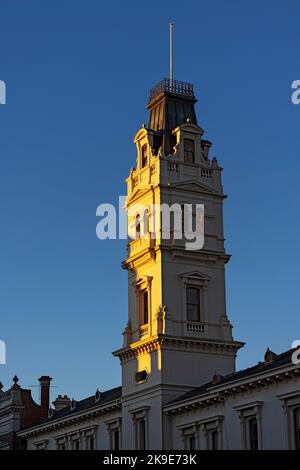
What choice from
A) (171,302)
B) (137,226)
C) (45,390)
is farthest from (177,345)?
(45,390)

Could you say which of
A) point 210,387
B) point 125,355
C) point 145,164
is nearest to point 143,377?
point 125,355

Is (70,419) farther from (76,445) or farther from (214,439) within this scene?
(214,439)

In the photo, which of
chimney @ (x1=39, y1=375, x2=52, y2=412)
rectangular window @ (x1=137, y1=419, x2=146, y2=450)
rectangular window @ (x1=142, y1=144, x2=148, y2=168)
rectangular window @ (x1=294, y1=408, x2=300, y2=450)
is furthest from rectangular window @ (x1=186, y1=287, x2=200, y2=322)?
chimney @ (x1=39, y1=375, x2=52, y2=412)

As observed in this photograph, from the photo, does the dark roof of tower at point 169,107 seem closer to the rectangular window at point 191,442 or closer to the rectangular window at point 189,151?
the rectangular window at point 189,151

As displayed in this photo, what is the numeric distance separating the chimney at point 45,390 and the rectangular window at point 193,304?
29.1m

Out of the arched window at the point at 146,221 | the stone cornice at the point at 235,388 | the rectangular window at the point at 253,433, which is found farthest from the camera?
the arched window at the point at 146,221

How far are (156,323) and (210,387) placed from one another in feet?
26.7

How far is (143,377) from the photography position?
218ft

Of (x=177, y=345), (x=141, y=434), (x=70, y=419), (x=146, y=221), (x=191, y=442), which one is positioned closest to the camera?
(x=191, y=442)

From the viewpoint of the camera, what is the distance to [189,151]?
70.4m

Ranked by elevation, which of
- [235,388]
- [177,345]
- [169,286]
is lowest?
[235,388]

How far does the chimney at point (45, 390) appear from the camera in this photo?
92.8 m

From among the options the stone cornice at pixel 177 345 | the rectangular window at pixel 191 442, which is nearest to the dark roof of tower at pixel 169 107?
the stone cornice at pixel 177 345

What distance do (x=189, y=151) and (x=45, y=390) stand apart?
3341cm
